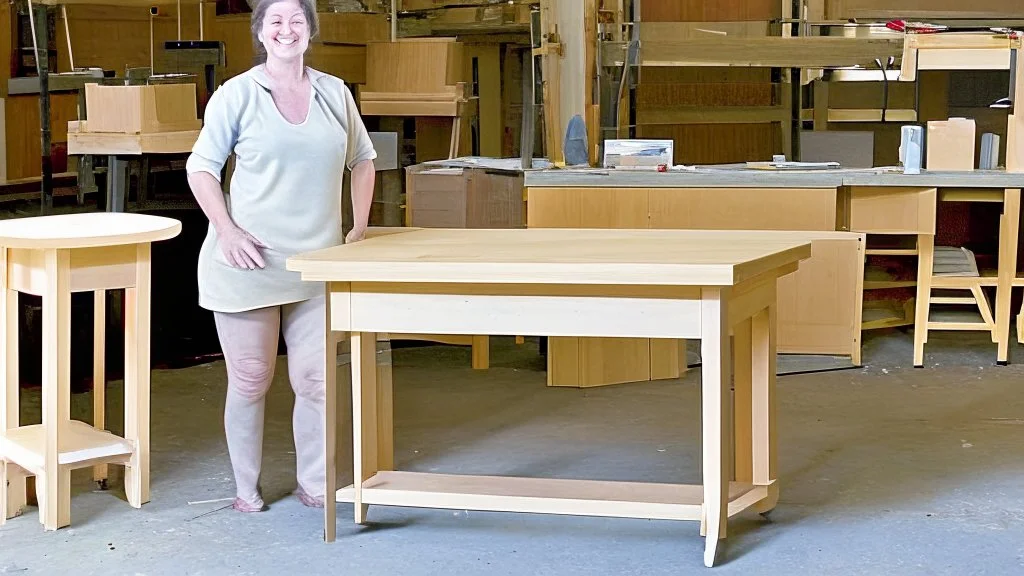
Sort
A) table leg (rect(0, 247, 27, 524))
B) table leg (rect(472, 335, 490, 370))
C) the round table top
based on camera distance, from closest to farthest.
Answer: the round table top → table leg (rect(0, 247, 27, 524)) → table leg (rect(472, 335, 490, 370))

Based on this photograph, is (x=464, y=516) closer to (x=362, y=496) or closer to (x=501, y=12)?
(x=362, y=496)

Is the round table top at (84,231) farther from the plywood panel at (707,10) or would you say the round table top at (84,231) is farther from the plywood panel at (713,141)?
the plywood panel at (713,141)

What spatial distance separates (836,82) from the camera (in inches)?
283

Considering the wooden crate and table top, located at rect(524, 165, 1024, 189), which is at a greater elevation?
the wooden crate

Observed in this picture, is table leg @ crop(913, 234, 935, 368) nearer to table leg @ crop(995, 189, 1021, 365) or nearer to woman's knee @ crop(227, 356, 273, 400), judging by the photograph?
table leg @ crop(995, 189, 1021, 365)

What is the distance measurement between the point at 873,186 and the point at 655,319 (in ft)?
9.23

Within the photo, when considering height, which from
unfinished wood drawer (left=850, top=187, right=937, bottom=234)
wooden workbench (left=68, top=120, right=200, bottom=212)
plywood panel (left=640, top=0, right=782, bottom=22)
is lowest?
unfinished wood drawer (left=850, top=187, right=937, bottom=234)

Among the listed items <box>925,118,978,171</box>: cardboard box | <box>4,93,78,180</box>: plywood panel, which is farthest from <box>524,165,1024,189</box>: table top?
<box>4,93,78,180</box>: plywood panel

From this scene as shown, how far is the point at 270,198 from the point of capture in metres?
3.69

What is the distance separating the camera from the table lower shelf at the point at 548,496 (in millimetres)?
3467

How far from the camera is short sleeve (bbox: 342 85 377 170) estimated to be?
12.5 ft

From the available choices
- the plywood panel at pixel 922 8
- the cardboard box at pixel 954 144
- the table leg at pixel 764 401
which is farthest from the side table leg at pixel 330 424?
the plywood panel at pixel 922 8

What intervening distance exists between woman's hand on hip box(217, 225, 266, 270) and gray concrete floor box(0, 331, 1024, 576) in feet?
2.37

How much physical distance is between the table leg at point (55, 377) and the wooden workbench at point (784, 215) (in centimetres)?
235
